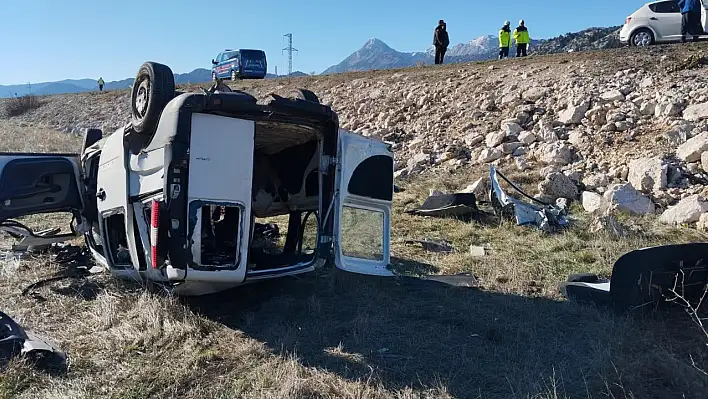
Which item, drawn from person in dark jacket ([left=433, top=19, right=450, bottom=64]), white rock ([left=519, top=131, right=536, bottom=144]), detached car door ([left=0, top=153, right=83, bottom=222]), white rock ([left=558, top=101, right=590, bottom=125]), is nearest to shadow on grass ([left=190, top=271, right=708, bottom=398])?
detached car door ([left=0, top=153, right=83, bottom=222])

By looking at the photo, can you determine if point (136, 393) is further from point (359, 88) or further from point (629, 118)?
point (359, 88)

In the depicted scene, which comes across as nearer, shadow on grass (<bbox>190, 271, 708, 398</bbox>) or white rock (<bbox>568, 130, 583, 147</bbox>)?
shadow on grass (<bbox>190, 271, 708, 398</bbox>)

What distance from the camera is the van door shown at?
17.3ft

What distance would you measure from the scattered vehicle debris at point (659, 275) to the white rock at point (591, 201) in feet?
14.9

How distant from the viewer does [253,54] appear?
33.1m

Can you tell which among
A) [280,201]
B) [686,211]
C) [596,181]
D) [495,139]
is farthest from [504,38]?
[280,201]

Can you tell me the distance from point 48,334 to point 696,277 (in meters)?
5.30

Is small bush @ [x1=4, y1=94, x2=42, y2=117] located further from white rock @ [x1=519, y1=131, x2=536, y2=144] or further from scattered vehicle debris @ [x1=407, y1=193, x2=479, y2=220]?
scattered vehicle debris @ [x1=407, y1=193, x2=479, y2=220]

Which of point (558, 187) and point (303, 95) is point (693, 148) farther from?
point (303, 95)

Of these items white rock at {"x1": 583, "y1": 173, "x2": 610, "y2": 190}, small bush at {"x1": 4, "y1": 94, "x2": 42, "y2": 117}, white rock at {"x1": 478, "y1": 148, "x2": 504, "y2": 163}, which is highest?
small bush at {"x1": 4, "y1": 94, "x2": 42, "y2": 117}

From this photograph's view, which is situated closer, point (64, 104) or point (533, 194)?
point (533, 194)

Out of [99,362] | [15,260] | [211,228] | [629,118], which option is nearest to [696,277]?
[211,228]

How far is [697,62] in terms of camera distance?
14.1 meters

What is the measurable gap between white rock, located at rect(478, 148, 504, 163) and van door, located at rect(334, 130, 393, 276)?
757cm
